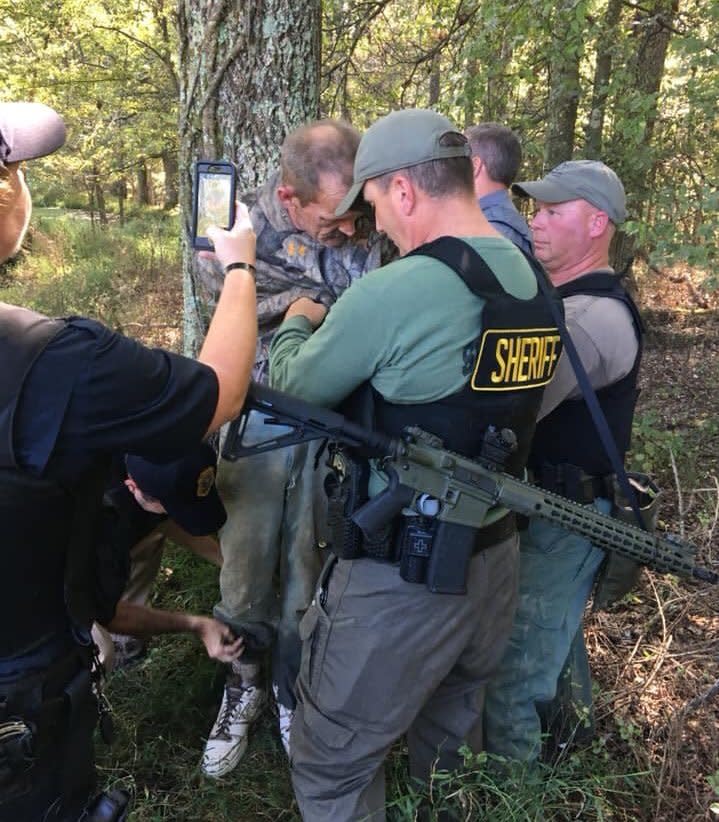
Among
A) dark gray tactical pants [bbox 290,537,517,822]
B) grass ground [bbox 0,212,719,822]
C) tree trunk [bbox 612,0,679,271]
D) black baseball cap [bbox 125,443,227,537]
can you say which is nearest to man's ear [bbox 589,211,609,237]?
dark gray tactical pants [bbox 290,537,517,822]

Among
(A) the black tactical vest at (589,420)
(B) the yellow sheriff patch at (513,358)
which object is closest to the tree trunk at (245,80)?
(A) the black tactical vest at (589,420)

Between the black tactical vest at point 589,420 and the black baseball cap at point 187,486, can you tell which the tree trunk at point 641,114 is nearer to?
the black tactical vest at point 589,420

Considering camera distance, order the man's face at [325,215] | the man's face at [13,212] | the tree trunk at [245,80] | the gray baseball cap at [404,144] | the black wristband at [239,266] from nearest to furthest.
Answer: the man's face at [13,212]
the black wristband at [239,266]
the gray baseball cap at [404,144]
the man's face at [325,215]
the tree trunk at [245,80]

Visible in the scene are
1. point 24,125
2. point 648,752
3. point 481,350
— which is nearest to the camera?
point 24,125

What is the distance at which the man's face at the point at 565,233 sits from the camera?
2639 mm

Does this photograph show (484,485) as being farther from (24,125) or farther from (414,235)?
(24,125)

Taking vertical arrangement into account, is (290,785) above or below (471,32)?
below

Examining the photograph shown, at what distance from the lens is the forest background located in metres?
2.51

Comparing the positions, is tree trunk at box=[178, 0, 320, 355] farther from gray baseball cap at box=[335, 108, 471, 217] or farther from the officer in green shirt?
gray baseball cap at box=[335, 108, 471, 217]

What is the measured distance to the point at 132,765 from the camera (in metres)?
2.52

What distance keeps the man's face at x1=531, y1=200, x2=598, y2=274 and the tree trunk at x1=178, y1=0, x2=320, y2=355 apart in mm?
1263

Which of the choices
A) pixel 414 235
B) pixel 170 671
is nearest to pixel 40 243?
pixel 170 671

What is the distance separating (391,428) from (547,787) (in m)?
1.45

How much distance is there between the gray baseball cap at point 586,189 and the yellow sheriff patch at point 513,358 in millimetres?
990
